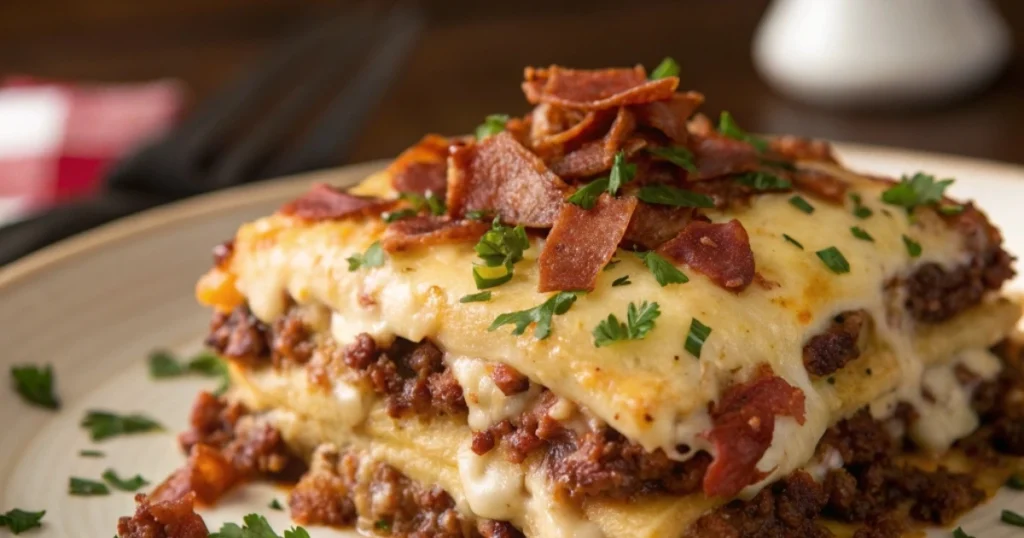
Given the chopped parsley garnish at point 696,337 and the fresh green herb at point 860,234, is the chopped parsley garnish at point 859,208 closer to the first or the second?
the fresh green herb at point 860,234

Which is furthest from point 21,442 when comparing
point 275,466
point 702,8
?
point 702,8

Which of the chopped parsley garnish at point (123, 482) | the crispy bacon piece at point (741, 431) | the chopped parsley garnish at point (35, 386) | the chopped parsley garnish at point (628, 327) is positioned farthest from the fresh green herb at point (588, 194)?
the chopped parsley garnish at point (35, 386)

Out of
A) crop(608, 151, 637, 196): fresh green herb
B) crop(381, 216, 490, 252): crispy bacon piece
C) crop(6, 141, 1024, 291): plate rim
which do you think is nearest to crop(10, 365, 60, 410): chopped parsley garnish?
crop(6, 141, 1024, 291): plate rim

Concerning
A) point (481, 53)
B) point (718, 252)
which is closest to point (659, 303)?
point (718, 252)

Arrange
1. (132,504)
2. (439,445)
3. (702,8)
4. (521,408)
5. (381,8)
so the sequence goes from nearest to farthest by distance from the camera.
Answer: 1. (521,408)
2. (439,445)
3. (132,504)
4. (381,8)
5. (702,8)

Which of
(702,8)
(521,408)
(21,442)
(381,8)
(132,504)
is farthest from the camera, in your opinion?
(702,8)

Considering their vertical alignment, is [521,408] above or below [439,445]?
above

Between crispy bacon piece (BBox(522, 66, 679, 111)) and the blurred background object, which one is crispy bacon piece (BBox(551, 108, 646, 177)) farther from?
the blurred background object

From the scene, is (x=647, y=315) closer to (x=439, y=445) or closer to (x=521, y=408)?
(x=521, y=408)
